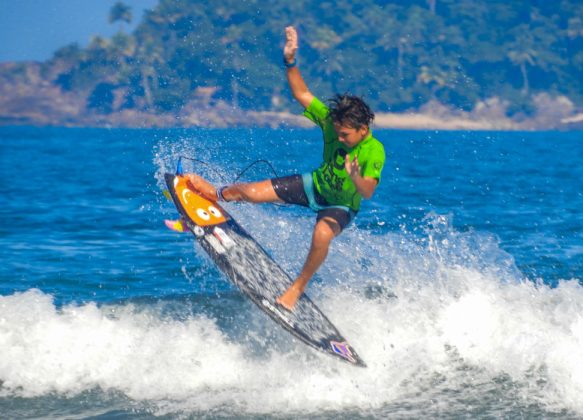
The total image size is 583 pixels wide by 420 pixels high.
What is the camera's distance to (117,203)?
65.8ft

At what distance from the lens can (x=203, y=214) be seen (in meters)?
8.01

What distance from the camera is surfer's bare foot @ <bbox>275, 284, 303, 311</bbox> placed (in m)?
7.39

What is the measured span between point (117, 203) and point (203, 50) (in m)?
87.8

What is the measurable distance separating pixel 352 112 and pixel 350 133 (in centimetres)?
17

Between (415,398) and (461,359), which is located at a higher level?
(461,359)

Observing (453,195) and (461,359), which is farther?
(453,195)

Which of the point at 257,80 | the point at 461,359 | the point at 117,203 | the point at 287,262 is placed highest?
the point at 257,80

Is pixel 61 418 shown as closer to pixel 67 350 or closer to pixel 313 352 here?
pixel 67 350

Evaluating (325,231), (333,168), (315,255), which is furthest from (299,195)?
(315,255)

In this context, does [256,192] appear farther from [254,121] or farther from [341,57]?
[341,57]

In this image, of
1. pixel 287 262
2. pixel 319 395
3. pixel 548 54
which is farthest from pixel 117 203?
pixel 548 54

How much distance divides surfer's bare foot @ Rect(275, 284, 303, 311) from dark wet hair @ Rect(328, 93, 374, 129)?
142 cm

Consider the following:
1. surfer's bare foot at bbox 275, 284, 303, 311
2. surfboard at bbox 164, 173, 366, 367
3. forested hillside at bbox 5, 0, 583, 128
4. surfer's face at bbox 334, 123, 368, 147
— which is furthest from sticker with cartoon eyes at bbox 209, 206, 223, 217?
forested hillside at bbox 5, 0, 583, 128

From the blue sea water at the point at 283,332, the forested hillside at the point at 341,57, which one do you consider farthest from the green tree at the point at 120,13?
the blue sea water at the point at 283,332
